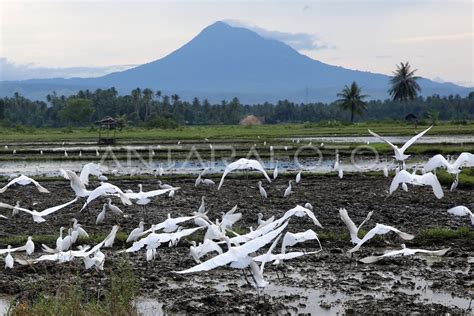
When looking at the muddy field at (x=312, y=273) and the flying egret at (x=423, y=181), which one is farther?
the flying egret at (x=423, y=181)

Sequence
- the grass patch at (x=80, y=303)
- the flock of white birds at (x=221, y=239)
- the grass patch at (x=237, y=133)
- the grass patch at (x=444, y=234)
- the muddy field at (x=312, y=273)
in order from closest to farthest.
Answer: the grass patch at (x=80, y=303) → the flock of white birds at (x=221, y=239) → the muddy field at (x=312, y=273) → the grass patch at (x=444, y=234) → the grass patch at (x=237, y=133)

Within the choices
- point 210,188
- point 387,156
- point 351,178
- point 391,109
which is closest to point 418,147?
point 387,156

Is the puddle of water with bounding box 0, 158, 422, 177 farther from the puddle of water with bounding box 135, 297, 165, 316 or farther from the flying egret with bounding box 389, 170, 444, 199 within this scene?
the puddle of water with bounding box 135, 297, 165, 316

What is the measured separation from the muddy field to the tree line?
178ft

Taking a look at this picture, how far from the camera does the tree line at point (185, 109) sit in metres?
77.9

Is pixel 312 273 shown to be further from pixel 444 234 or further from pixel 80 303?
pixel 80 303

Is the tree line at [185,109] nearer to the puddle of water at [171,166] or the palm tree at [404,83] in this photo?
the palm tree at [404,83]

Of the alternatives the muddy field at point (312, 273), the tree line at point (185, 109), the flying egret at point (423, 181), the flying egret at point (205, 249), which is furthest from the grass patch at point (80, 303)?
the tree line at point (185, 109)

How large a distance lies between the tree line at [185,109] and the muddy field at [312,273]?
54.4 m

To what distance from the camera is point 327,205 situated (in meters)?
14.0

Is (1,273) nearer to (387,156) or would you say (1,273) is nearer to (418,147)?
(387,156)

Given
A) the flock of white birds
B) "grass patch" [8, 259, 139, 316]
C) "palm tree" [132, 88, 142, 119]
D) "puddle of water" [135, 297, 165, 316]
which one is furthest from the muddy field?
"palm tree" [132, 88, 142, 119]

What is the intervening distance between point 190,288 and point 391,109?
11102 cm

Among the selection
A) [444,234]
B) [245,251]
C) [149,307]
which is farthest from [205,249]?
[444,234]
